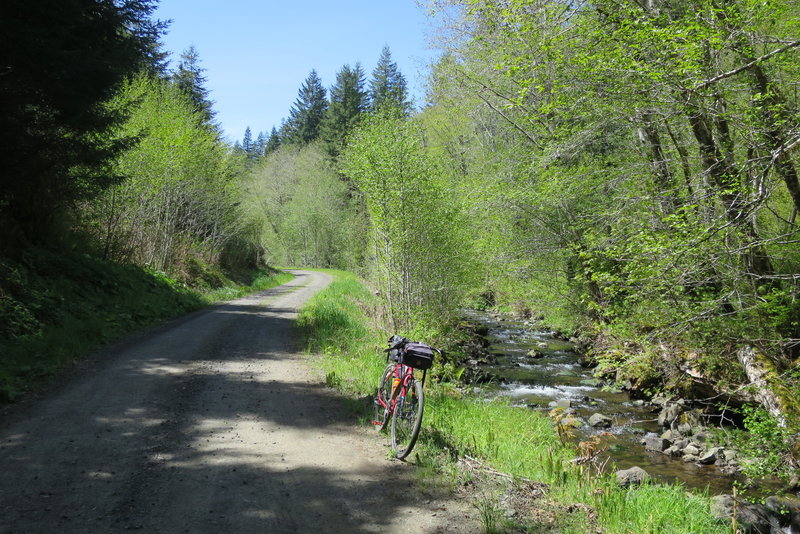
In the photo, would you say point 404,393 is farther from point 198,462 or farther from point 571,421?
point 571,421

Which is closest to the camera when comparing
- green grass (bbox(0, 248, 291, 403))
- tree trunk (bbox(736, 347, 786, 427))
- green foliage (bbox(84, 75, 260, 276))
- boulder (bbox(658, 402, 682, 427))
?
tree trunk (bbox(736, 347, 786, 427))

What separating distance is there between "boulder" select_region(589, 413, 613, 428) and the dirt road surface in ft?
17.0

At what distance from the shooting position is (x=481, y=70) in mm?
14641

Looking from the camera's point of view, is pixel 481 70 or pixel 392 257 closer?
pixel 392 257

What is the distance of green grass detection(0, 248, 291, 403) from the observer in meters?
7.50

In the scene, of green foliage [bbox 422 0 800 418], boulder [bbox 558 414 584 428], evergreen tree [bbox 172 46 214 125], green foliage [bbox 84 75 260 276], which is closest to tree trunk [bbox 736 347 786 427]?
green foliage [bbox 422 0 800 418]

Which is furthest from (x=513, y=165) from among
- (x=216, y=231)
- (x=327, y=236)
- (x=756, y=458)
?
(x=327, y=236)

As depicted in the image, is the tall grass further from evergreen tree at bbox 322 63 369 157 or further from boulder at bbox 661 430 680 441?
evergreen tree at bbox 322 63 369 157

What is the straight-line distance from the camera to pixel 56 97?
9406 mm

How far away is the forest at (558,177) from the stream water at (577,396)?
815 millimetres

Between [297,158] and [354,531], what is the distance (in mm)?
58541

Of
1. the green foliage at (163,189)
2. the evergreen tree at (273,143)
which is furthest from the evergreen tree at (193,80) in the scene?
the evergreen tree at (273,143)

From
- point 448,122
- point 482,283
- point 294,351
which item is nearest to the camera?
point 294,351

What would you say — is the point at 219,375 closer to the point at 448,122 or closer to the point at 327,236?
the point at 448,122
